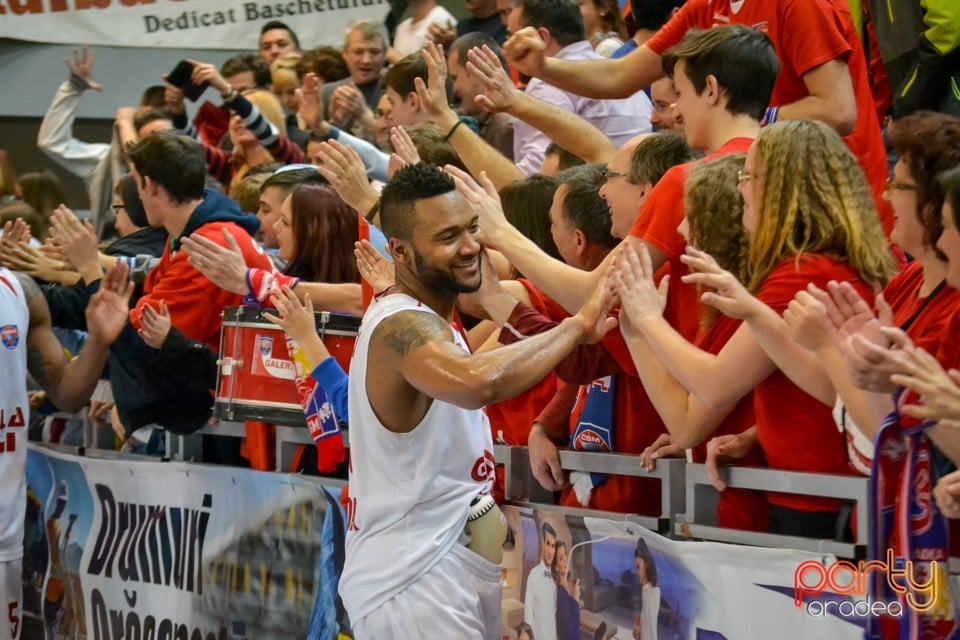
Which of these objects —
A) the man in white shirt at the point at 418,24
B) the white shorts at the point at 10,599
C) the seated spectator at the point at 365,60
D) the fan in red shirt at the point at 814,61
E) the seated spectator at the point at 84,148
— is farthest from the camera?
the seated spectator at the point at 84,148

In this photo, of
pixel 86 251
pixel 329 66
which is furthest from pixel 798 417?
pixel 329 66

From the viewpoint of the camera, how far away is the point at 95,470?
7.34 metres

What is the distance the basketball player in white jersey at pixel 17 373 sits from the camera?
6777 millimetres

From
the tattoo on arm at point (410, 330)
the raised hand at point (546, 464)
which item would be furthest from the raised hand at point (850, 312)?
the raised hand at point (546, 464)

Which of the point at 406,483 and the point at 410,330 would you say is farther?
the point at 406,483

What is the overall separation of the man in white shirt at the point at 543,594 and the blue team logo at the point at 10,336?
307cm

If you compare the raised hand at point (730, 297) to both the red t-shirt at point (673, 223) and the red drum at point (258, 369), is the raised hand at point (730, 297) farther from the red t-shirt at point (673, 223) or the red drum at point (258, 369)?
the red drum at point (258, 369)

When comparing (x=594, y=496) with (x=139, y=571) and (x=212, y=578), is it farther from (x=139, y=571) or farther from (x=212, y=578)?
(x=139, y=571)

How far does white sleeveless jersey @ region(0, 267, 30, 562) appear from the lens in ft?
22.2

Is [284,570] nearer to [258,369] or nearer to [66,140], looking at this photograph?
[258,369]

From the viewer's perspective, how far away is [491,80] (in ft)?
18.5

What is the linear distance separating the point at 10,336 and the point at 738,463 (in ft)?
12.8

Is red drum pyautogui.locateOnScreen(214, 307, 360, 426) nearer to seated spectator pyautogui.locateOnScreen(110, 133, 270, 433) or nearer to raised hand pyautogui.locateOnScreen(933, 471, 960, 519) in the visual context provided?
seated spectator pyautogui.locateOnScreen(110, 133, 270, 433)

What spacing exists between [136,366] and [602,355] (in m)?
2.84
